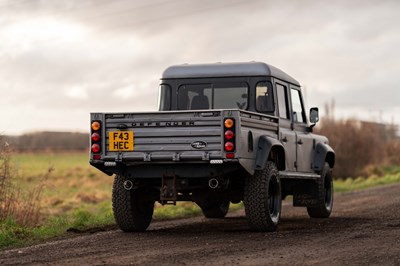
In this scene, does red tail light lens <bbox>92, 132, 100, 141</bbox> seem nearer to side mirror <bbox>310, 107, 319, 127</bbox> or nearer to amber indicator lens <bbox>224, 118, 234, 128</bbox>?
amber indicator lens <bbox>224, 118, 234, 128</bbox>

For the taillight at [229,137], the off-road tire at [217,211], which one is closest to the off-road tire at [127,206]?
the taillight at [229,137]

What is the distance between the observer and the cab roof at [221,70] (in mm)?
14438

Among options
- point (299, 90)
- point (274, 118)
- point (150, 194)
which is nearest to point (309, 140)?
point (299, 90)

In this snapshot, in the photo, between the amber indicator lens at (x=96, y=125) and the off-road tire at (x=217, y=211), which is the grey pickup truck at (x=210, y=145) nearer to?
the amber indicator lens at (x=96, y=125)

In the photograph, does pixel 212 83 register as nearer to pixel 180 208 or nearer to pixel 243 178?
pixel 243 178

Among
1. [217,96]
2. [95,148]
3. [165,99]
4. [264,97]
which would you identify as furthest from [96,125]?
[264,97]

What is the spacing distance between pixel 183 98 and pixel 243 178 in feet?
6.83

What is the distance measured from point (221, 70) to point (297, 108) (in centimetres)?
200

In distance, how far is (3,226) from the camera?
14.4 m

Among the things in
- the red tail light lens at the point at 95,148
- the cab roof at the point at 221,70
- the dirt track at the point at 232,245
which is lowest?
the dirt track at the point at 232,245

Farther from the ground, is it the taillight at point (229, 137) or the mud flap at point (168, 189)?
the taillight at point (229, 137)

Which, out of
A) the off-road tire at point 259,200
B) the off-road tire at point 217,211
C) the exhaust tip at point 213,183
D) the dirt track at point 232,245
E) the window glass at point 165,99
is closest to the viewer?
the dirt track at point 232,245

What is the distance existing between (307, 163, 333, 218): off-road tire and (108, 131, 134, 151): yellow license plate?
4.97m

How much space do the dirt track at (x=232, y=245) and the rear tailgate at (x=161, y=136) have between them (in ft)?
3.90
